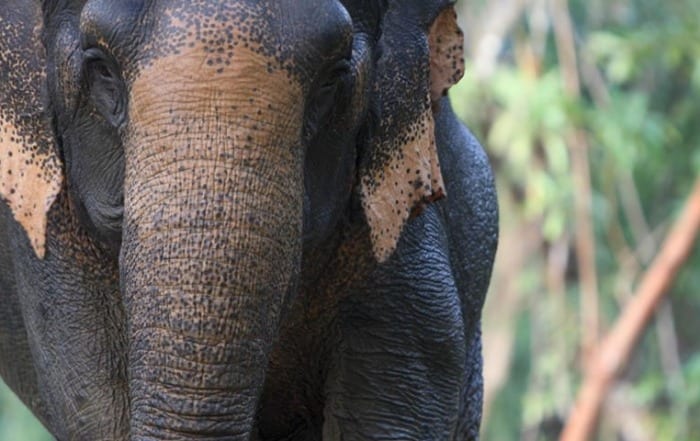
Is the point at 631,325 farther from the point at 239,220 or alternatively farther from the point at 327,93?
the point at 239,220

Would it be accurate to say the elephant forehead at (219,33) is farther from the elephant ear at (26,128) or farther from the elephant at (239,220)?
the elephant ear at (26,128)

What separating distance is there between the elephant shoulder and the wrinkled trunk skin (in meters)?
1.45

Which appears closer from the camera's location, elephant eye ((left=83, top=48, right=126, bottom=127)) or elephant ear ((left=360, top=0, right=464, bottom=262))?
elephant eye ((left=83, top=48, right=126, bottom=127))

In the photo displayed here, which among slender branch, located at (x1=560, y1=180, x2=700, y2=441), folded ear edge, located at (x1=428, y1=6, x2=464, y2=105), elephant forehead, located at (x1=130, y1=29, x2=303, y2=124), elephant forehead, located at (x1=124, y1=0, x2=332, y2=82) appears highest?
folded ear edge, located at (x1=428, y1=6, x2=464, y2=105)

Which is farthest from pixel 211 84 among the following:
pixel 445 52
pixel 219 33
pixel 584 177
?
pixel 584 177

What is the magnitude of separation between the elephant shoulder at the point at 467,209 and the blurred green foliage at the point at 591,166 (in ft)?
20.2

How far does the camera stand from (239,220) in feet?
13.2

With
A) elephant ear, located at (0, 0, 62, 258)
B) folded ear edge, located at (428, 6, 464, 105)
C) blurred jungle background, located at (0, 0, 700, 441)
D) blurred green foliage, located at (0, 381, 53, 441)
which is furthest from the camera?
blurred green foliage, located at (0, 381, 53, 441)

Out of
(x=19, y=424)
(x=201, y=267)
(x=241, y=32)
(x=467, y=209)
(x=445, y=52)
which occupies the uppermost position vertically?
(x=445, y=52)

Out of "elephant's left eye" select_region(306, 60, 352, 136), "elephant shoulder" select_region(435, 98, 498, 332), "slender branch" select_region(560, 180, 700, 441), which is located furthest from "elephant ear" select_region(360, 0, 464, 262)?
"slender branch" select_region(560, 180, 700, 441)

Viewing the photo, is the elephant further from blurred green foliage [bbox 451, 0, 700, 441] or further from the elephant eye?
blurred green foliage [bbox 451, 0, 700, 441]

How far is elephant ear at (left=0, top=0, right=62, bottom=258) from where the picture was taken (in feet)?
15.2

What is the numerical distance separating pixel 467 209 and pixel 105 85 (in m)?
1.55

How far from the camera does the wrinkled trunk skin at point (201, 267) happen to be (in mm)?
3980
